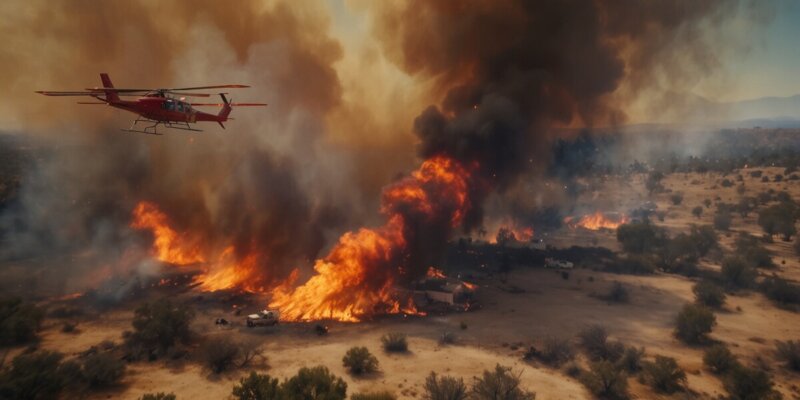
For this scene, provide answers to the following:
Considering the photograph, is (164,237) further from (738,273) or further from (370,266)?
(738,273)

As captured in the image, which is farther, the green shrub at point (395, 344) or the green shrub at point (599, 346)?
the green shrub at point (395, 344)

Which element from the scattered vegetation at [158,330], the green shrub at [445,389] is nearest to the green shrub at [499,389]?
the green shrub at [445,389]

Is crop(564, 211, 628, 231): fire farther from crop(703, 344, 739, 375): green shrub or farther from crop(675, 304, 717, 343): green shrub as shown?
crop(703, 344, 739, 375): green shrub

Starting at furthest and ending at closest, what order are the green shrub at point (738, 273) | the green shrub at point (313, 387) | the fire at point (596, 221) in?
the fire at point (596, 221) → the green shrub at point (738, 273) → the green shrub at point (313, 387)

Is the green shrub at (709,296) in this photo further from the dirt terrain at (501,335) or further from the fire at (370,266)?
the fire at (370,266)

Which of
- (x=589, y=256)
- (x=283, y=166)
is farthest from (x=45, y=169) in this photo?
(x=589, y=256)

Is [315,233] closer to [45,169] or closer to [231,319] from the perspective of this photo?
[231,319]
